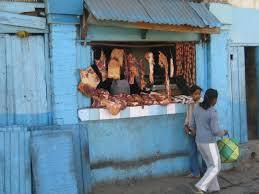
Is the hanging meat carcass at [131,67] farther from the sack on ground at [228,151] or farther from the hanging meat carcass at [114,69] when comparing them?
the sack on ground at [228,151]

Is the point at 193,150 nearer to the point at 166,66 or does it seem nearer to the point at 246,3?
the point at 166,66

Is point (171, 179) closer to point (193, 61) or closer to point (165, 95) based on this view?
point (165, 95)

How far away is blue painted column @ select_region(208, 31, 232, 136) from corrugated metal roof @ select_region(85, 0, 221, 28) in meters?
0.84

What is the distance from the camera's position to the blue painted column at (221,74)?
333 inches

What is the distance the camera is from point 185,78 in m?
8.41

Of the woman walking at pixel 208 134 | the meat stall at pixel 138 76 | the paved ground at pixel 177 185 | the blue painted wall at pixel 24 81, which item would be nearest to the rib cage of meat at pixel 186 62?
the meat stall at pixel 138 76

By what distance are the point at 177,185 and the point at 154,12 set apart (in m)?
3.05

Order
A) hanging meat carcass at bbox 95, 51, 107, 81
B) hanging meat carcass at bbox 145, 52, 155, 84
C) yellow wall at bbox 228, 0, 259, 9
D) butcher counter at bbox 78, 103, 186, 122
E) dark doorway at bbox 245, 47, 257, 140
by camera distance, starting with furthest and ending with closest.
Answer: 1. dark doorway at bbox 245, 47, 257, 140
2. yellow wall at bbox 228, 0, 259, 9
3. hanging meat carcass at bbox 145, 52, 155, 84
4. hanging meat carcass at bbox 95, 51, 107, 81
5. butcher counter at bbox 78, 103, 186, 122

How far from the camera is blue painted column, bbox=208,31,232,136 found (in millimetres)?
8461

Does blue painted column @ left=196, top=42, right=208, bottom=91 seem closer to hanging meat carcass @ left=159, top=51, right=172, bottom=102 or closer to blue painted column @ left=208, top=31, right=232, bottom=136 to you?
blue painted column @ left=208, top=31, right=232, bottom=136

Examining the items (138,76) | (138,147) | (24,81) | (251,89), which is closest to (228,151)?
(138,147)

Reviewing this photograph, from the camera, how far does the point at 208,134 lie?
22.1ft

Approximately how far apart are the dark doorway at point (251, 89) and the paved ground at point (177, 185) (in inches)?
82.9

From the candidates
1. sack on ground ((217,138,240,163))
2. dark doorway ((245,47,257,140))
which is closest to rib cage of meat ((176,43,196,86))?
sack on ground ((217,138,240,163))
